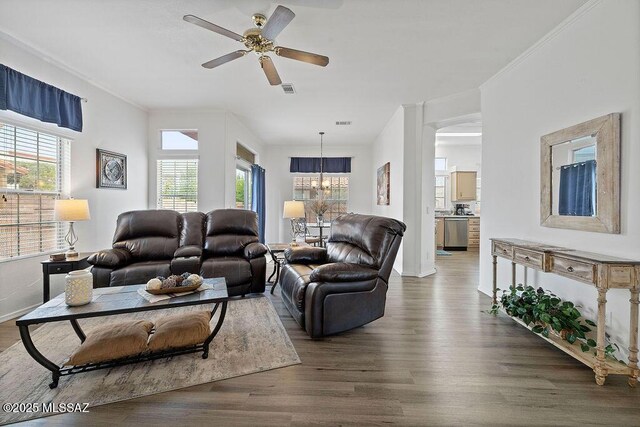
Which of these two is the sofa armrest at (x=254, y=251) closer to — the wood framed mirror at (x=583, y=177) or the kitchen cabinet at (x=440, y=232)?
the wood framed mirror at (x=583, y=177)

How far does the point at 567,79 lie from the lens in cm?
258

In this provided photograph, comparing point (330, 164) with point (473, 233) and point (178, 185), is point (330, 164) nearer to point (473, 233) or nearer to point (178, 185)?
point (178, 185)

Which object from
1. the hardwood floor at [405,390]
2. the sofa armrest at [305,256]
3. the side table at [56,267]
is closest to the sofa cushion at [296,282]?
the sofa armrest at [305,256]

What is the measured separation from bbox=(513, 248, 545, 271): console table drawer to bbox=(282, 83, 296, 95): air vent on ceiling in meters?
3.29

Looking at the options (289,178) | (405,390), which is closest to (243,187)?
(289,178)

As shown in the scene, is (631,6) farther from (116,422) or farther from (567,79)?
(116,422)

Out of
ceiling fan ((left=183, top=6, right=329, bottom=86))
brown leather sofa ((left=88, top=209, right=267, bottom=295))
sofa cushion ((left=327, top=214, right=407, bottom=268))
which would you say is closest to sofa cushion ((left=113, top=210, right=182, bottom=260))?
brown leather sofa ((left=88, top=209, right=267, bottom=295))

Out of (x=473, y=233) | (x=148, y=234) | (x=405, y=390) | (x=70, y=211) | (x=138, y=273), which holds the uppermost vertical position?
(x=70, y=211)

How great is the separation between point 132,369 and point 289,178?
20.7 feet

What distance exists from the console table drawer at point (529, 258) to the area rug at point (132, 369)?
2.09 meters

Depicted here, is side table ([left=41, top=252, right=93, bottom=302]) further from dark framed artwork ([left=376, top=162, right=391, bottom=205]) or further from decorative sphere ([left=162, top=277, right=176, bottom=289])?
dark framed artwork ([left=376, top=162, right=391, bottom=205])

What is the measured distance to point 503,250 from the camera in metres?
3.02

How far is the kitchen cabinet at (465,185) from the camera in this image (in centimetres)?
804

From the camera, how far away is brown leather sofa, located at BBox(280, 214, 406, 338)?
99.6 inches
